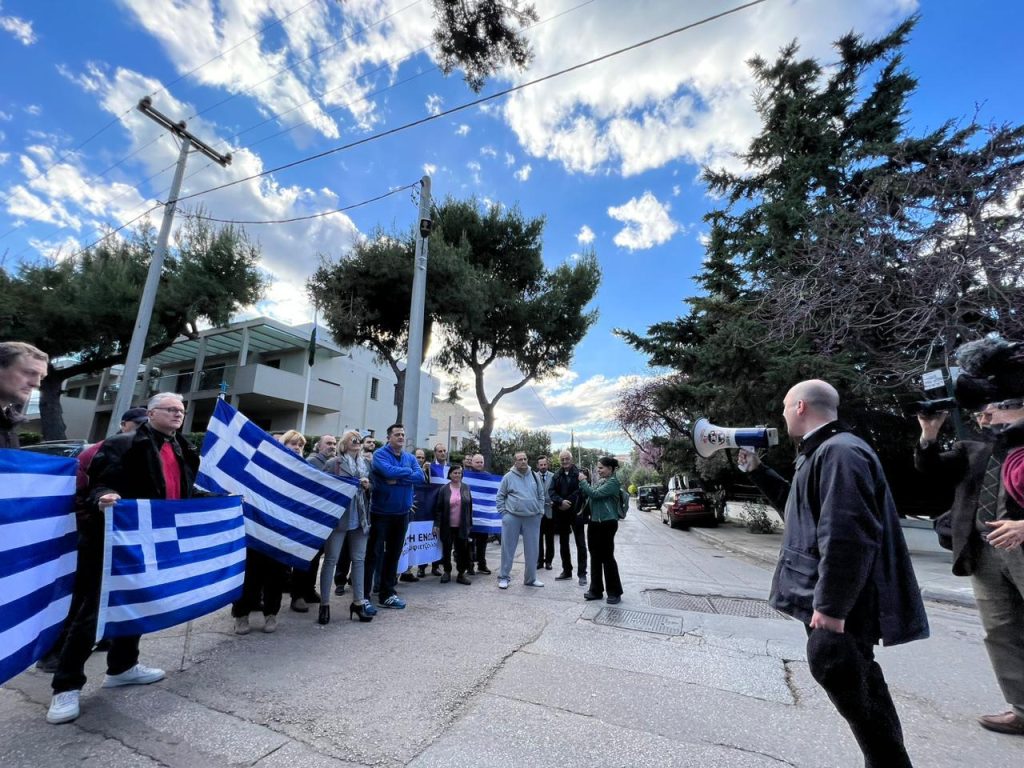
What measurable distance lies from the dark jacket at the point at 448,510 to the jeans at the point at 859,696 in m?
5.33

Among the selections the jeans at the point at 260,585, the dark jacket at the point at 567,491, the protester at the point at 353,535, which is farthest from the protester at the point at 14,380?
the dark jacket at the point at 567,491

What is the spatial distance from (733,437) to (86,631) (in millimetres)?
3769

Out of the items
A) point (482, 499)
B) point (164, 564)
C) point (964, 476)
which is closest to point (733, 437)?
point (964, 476)

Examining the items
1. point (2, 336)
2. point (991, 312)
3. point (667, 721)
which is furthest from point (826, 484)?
point (2, 336)

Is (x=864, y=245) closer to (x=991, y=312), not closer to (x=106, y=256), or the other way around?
(x=991, y=312)

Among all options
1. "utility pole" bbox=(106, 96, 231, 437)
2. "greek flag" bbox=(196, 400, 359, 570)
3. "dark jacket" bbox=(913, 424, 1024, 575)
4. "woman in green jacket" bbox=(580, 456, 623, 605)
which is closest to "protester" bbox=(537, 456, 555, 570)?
"woman in green jacket" bbox=(580, 456, 623, 605)

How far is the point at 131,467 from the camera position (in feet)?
10.4

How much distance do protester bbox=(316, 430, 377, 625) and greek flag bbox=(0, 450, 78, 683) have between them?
6.90 ft

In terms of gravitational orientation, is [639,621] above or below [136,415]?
below

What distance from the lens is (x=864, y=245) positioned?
9227mm

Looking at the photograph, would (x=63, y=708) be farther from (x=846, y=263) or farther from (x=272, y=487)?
(x=846, y=263)

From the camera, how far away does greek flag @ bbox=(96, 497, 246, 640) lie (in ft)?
9.65

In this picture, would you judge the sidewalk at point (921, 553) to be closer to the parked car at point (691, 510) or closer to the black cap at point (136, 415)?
the parked car at point (691, 510)

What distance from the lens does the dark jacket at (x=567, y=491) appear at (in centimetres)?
756
